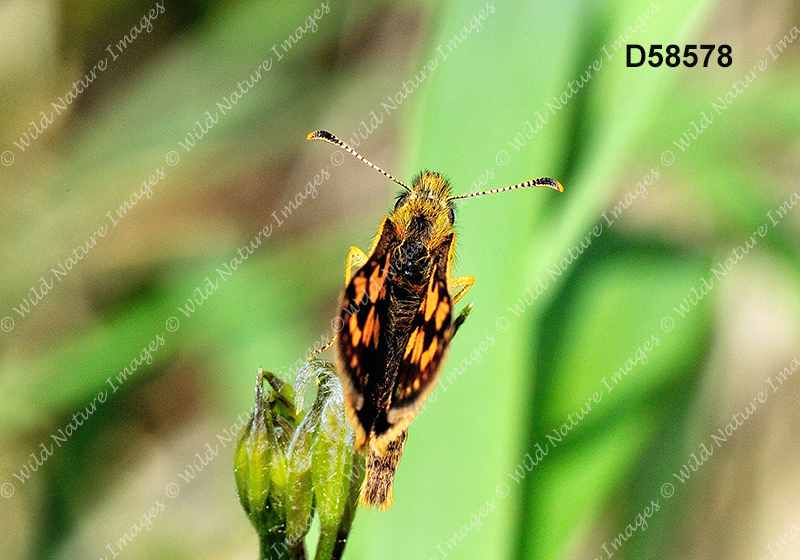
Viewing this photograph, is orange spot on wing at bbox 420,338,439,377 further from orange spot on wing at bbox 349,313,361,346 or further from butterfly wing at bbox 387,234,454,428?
orange spot on wing at bbox 349,313,361,346

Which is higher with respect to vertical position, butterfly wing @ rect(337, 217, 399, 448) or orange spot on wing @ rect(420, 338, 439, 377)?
butterfly wing @ rect(337, 217, 399, 448)

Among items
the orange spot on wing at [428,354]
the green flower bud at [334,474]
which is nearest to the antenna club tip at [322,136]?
the orange spot on wing at [428,354]

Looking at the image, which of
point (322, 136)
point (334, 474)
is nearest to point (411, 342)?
point (334, 474)

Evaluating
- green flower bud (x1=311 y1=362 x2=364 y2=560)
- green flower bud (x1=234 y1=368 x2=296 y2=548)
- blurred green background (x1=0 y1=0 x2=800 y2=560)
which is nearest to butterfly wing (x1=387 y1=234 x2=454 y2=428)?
green flower bud (x1=311 y1=362 x2=364 y2=560)

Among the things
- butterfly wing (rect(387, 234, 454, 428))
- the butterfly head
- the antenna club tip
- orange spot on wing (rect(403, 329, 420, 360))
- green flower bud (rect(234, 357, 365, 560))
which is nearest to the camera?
green flower bud (rect(234, 357, 365, 560))

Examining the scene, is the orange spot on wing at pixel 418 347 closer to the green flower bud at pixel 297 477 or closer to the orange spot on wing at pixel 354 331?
the orange spot on wing at pixel 354 331
